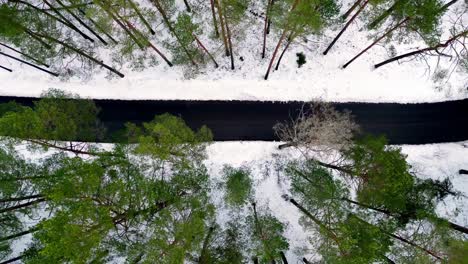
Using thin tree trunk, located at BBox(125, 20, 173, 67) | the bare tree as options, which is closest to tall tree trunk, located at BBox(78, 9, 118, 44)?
thin tree trunk, located at BBox(125, 20, 173, 67)

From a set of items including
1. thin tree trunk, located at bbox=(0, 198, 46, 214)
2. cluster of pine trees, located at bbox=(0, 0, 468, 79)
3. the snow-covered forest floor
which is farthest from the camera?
the snow-covered forest floor

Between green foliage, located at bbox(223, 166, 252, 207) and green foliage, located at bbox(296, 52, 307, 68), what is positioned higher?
green foliage, located at bbox(296, 52, 307, 68)

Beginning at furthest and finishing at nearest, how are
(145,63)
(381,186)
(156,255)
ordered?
(145,63), (381,186), (156,255)

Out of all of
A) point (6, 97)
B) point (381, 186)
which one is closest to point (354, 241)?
point (381, 186)

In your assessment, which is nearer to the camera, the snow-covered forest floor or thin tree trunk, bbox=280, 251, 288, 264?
thin tree trunk, bbox=280, 251, 288, 264

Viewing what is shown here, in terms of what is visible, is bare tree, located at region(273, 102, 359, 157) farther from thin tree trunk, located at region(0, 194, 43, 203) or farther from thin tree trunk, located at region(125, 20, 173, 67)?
thin tree trunk, located at region(0, 194, 43, 203)

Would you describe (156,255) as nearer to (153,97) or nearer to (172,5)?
(153,97)

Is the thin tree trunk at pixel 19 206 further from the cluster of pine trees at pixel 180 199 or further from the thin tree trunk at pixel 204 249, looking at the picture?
the thin tree trunk at pixel 204 249
